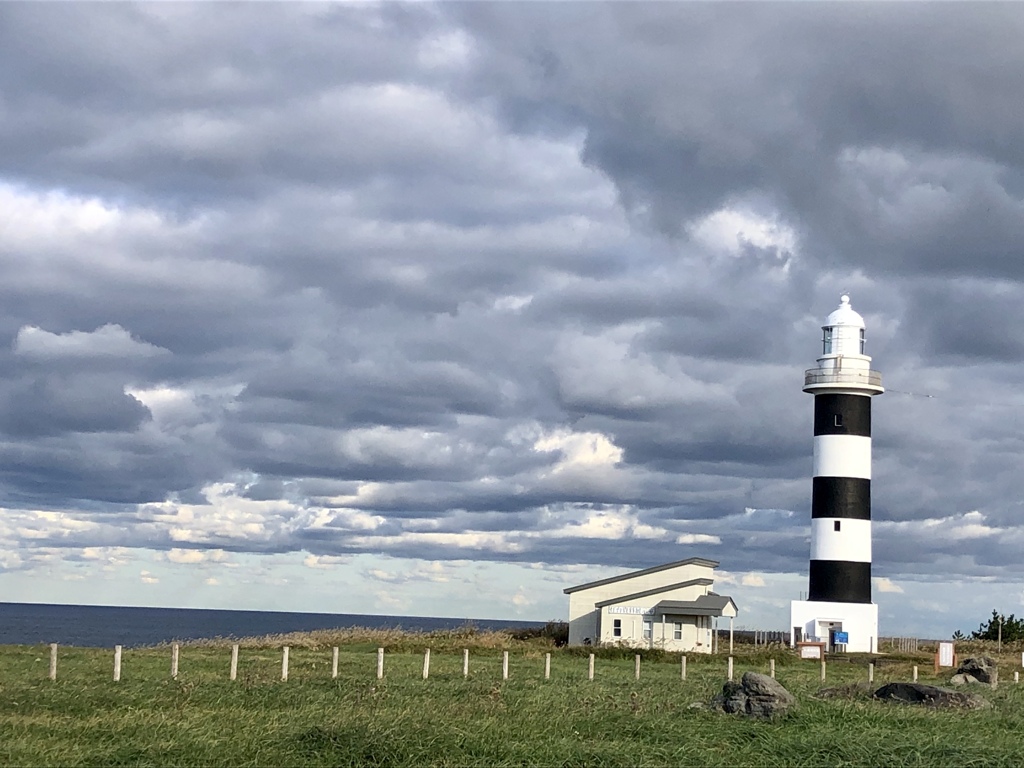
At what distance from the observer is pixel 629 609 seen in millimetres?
55438

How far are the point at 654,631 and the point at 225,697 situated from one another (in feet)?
113

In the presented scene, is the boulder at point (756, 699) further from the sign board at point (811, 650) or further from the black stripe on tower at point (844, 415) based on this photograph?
the black stripe on tower at point (844, 415)

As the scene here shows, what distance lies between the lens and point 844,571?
50.4m

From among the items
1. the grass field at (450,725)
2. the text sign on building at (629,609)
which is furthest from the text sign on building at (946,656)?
the grass field at (450,725)

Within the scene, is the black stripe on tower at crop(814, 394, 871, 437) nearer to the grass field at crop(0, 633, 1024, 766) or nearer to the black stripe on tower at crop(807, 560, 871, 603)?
the black stripe on tower at crop(807, 560, 871, 603)

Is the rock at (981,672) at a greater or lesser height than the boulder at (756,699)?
lesser

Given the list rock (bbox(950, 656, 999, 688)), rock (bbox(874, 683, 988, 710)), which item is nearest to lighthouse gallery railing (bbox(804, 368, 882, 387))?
rock (bbox(950, 656, 999, 688))

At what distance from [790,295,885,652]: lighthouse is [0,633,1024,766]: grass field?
65.2 feet

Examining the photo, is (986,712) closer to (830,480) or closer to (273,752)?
(273,752)

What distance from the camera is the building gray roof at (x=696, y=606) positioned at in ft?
177

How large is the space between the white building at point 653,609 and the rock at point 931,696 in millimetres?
29029

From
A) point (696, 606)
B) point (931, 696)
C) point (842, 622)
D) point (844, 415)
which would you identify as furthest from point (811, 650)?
point (931, 696)

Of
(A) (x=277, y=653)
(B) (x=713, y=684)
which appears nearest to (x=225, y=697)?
(B) (x=713, y=684)

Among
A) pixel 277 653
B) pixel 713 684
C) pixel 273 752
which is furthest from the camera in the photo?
pixel 277 653
